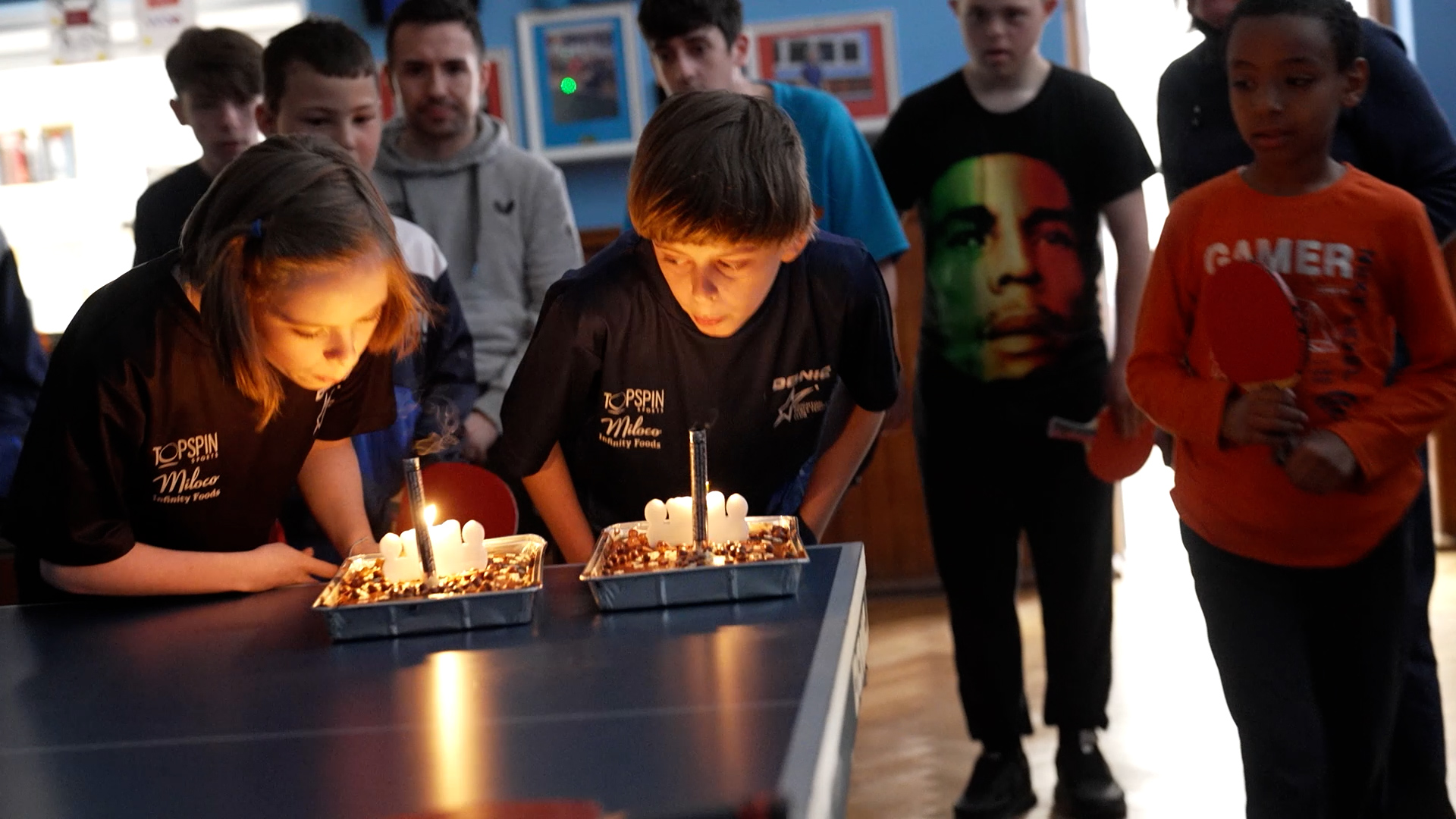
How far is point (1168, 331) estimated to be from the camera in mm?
1920

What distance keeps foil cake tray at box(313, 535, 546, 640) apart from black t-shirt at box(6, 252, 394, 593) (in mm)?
376

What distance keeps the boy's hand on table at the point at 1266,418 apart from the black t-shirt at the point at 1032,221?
2.78 ft

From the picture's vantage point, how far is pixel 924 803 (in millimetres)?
2793

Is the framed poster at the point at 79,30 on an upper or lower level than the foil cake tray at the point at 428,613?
upper

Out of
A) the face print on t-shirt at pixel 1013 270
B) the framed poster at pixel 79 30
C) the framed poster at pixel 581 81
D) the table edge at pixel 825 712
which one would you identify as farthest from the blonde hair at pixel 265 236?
the framed poster at pixel 79 30

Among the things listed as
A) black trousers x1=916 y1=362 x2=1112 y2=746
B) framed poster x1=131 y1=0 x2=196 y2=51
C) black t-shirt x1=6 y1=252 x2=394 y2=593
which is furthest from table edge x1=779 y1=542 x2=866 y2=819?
framed poster x1=131 y1=0 x2=196 y2=51

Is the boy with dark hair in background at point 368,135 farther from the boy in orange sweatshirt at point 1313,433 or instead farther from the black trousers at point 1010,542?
the boy in orange sweatshirt at point 1313,433

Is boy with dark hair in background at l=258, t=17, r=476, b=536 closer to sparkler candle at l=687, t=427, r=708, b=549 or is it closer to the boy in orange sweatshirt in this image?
sparkler candle at l=687, t=427, r=708, b=549

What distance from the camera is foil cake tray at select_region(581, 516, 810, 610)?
144cm

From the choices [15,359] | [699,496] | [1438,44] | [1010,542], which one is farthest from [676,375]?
[1438,44]

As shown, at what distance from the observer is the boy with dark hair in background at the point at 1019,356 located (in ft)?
8.52

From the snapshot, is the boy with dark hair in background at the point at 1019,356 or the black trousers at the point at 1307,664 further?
the boy with dark hair in background at the point at 1019,356

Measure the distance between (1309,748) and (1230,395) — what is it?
449 millimetres

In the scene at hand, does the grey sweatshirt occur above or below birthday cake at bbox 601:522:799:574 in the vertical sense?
above
